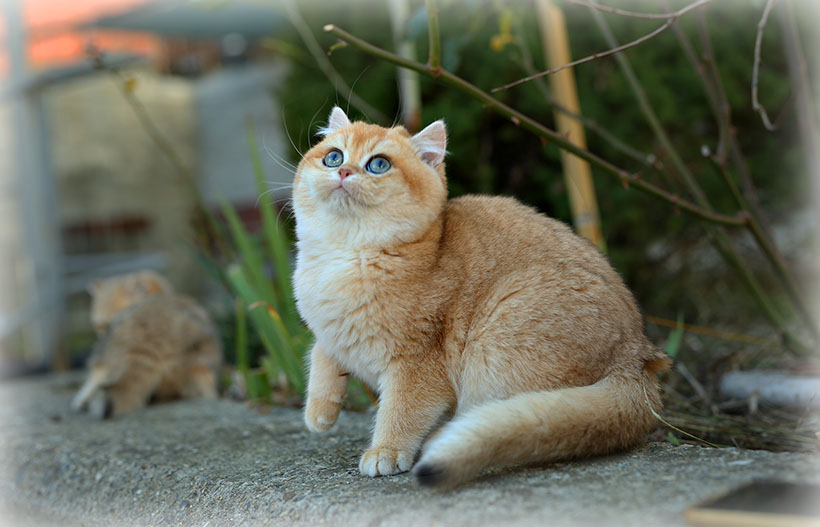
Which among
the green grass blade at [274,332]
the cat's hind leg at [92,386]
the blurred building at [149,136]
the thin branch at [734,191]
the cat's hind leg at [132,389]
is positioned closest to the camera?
the thin branch at [734,191]

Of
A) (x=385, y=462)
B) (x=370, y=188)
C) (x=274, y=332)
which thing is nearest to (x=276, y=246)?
(x=274, y=332)

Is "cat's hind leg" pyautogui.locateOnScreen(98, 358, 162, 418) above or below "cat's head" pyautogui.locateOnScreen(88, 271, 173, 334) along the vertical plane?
below

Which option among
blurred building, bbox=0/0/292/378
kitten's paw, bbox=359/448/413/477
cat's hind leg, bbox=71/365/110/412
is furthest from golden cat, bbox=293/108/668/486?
blurred building, bbox=0/0/292/378

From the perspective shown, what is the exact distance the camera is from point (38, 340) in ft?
19.2

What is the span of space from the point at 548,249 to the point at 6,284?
222 inches

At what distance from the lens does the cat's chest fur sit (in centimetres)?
211

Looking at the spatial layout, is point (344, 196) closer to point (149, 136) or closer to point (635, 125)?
point (635, 125)

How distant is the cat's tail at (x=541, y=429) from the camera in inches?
66.3

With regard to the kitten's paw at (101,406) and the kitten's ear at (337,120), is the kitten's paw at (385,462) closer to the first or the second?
the kitten's ear at (337,120)

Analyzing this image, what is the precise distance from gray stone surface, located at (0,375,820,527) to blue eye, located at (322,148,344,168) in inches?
36.5

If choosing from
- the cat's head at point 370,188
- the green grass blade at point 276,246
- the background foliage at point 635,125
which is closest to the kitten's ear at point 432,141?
the cat's head at point 370,188

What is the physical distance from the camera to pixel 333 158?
2236 millimetres

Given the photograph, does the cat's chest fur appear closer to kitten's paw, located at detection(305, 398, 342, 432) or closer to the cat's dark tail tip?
kitten's paw, located at detection(305, 398, 342, 432)

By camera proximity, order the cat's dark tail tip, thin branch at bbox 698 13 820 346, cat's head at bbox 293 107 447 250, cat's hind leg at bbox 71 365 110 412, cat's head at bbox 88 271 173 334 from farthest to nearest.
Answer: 1. cat's head at bbox 88 271 173 334
2. cat's hind leg at bbox 71 365 110 412
3. thin branch at bbox 698 13 820 346
4. cat's head at bbox 293 107 447 250
5. the cat's dark tail tip
